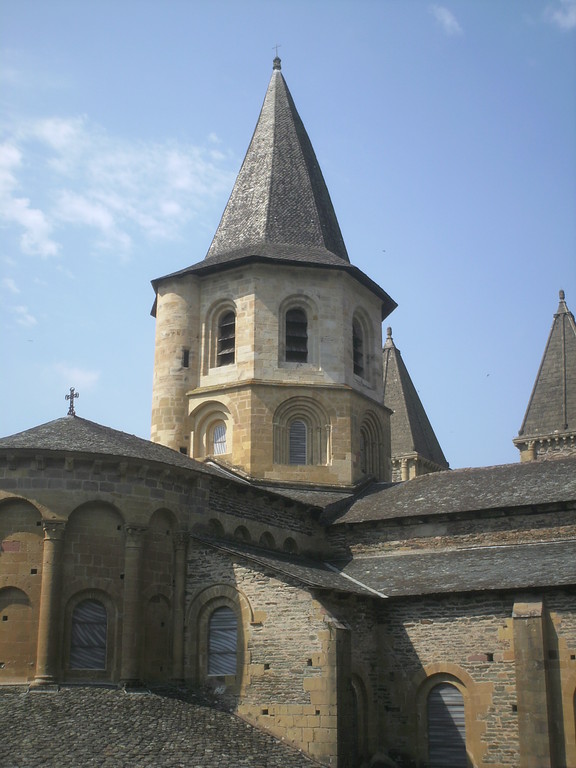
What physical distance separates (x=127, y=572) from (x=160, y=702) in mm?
2773

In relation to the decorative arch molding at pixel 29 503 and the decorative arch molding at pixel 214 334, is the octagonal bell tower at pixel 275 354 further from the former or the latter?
the decorative arch molding at pixel 29 503

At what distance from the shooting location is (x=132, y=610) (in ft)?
65.8

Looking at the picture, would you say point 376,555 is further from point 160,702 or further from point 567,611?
point 160,702

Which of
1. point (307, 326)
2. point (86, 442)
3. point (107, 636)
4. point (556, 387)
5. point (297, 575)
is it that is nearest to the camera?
point (107, 636)

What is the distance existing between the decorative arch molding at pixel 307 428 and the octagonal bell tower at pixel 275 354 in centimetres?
3

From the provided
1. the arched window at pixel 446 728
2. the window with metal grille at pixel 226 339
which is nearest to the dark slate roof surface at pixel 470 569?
the arched window at pixel 446 728

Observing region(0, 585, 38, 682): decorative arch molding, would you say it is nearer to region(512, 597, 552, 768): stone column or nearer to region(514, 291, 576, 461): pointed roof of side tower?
region(512, 597, 552, 768): stone column

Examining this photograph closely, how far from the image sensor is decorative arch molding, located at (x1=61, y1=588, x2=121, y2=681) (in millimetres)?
19578

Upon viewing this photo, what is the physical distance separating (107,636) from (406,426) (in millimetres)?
22284

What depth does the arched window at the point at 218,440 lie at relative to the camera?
28.5 m

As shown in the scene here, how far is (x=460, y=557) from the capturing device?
930 inches

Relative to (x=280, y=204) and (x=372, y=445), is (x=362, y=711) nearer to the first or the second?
(x=372, y=445)

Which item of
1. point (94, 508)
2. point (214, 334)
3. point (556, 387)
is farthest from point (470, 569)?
point (556, 387)

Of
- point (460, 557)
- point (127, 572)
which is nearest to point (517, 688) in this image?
point (460, 557)
